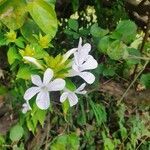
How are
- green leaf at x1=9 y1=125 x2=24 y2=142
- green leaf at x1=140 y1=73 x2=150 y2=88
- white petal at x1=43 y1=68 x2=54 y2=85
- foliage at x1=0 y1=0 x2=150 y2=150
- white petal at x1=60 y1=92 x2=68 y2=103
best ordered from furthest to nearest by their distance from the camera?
1. green leaf at x1=140 y1=73 x2=150 y2=88
2. green leaf at x1=9 y1=125 x2=24 y2=142
3. foliage at x1=0 y1=0 x2=150 y2=150
4. white petal at x1=60 y1=92 x2=68 y2=103
5. white petal at x1=43 y1=68 x2=54 y2=85

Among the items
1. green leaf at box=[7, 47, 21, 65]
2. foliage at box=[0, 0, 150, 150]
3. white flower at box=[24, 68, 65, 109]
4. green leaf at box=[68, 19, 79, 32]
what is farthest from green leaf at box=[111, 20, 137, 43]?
white flower at box=[24, 68, 65, 109]

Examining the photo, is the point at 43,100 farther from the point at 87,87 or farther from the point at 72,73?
the point at 87,87

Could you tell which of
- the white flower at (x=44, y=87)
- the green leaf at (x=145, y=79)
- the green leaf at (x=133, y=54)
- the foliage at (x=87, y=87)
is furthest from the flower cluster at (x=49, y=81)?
the green leaf at (x=145, y=79)

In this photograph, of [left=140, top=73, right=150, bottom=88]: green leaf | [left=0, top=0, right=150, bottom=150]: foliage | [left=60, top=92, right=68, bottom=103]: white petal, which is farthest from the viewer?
[left=140, top=73, right=150, bottom=88]: green leaf

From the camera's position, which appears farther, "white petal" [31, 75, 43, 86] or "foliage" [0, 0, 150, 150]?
"foliage" [0, 0, 150, 150]

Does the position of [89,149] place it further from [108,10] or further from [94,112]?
[108,10]

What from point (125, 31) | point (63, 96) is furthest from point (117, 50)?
point (63, 96)

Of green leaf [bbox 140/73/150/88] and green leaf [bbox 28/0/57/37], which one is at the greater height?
green leaf [bbox 28/0/57/37]

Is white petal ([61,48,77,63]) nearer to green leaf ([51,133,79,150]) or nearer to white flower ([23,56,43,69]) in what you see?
white flower ([23,56,43,69])
